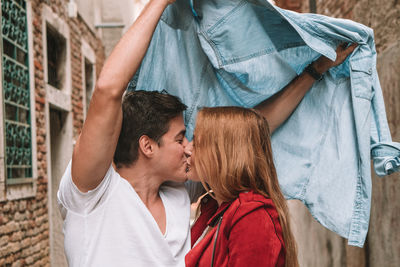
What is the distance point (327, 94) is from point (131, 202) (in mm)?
1074

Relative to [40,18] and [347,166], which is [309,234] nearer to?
[347,166]

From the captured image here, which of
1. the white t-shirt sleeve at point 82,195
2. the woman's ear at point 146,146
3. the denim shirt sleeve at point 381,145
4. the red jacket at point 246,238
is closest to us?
the red jacket at point 246,238

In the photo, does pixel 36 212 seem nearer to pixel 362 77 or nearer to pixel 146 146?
pixel 146 146


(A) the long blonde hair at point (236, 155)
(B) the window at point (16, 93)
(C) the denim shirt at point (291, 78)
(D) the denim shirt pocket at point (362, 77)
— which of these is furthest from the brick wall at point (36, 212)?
(D) the denim shirt pocket at point (362, 77)

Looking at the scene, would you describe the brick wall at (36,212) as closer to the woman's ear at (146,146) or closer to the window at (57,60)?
the window at (57,60)

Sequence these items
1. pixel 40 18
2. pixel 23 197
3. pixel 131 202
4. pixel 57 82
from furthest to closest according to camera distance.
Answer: pixel 57 82 → pixel 40 18 → pixel 23 197 → pixel 131 202

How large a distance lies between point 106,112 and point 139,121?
1.39 ft

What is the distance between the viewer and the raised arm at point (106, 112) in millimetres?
1633

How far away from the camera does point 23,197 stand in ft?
17.7

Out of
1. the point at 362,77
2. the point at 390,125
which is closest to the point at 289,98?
the point at 362,77

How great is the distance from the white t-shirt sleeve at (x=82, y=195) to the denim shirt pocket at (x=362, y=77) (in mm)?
1159

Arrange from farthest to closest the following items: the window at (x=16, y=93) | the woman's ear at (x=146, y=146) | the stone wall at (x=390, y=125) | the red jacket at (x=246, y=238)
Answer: the window at (x=16, y=93)
the stone wall at (x=390, y=125)
the woman's ear at (x=146, y=146)
the red jacket at (x=246, y=238)

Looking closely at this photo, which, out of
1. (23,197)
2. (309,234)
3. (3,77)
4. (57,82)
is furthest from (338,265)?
(57,82)

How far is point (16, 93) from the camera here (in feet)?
17.2
